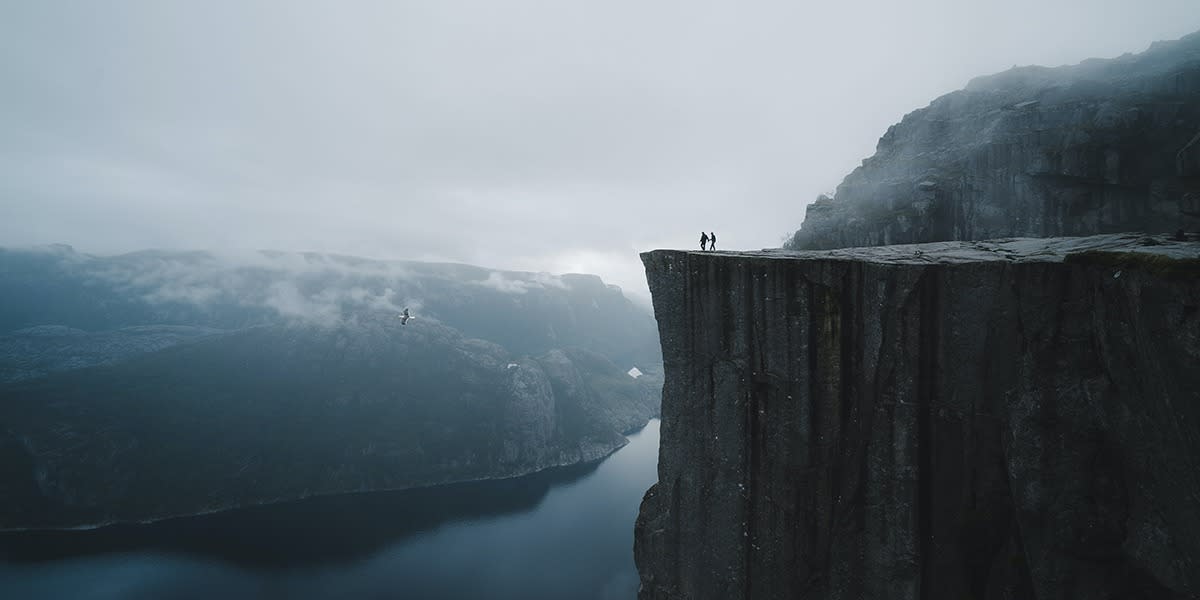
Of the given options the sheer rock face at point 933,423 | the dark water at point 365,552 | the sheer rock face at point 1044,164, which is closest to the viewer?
the sheer rock face at point 933,423

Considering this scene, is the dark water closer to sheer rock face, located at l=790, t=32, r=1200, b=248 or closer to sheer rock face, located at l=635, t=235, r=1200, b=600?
sheer rock face, located at l=635, t=235, r=1200, b=600

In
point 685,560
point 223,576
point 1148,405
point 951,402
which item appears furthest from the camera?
point 223,576

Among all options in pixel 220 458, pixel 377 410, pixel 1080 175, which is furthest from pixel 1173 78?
pixel 220 458

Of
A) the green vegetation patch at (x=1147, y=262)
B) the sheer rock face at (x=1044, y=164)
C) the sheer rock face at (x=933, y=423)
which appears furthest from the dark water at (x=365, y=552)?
the green vegetation patch at (x=1147, y=262)

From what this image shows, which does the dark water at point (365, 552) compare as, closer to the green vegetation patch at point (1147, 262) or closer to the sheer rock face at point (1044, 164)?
the sheer rock face at point (1044, 164)

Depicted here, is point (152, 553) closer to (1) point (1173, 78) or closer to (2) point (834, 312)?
(2) point (834, 312)

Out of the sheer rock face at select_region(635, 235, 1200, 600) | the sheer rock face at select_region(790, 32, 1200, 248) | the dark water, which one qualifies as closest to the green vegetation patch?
the sheer rock face at select_region(635, 235, 1200, 600)
